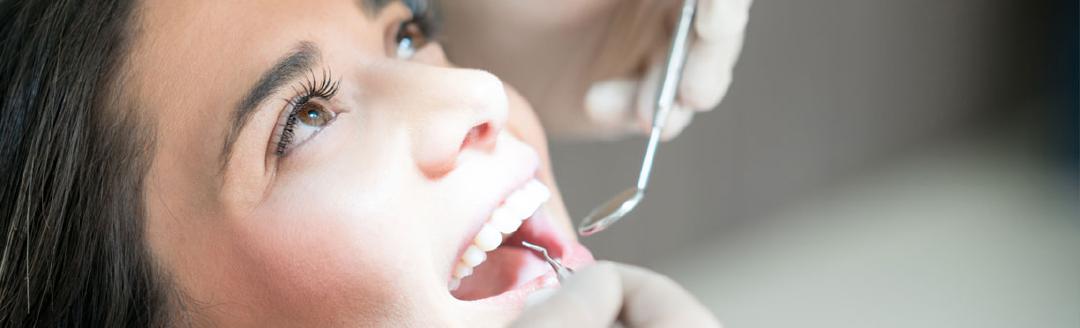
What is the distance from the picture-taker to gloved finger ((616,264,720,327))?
1.64 feet

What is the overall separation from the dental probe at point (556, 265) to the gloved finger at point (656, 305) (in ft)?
0.15

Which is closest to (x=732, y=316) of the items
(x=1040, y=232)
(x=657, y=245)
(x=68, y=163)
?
(x=657, y=245)

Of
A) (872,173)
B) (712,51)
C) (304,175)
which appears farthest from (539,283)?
(872,173)

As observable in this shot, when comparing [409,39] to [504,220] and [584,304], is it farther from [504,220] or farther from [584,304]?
[584,304]

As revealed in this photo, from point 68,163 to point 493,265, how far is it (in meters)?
0.24

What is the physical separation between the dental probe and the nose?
0.07 metres

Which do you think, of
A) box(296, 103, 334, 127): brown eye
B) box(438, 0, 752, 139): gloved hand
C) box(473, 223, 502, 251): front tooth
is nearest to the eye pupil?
box(296, 103, 334, 127): brown eye

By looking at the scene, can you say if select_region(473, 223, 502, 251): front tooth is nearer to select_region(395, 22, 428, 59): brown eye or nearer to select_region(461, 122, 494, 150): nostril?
select_region(461, 122, 494, 150): nostril

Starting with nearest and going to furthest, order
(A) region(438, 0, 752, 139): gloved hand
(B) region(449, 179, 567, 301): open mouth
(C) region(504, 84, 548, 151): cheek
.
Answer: (B) region(449, 179, 567, 301): open mouth < (C) region(504, 84, 548, 151): cheek < (A) region(438, 0, 752, 139): gloved hand

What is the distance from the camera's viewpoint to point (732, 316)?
657 mm

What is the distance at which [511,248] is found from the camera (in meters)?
0.63

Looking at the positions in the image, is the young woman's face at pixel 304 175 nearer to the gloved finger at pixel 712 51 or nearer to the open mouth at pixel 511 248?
the open mouth at pixel 511 248

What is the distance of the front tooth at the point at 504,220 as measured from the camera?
576 mm

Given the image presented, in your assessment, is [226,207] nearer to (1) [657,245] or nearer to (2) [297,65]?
(2) [297,65]
